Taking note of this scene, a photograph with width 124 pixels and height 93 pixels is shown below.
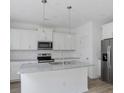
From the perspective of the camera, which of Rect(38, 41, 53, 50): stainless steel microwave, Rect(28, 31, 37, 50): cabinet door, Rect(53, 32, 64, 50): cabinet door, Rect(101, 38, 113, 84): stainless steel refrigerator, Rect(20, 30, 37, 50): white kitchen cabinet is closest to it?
Rect(101, 38, 113, 84): stainless steel refrigerator

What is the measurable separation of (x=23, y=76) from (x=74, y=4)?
2.43m

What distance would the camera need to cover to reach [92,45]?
481 cm

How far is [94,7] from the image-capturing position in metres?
3.22

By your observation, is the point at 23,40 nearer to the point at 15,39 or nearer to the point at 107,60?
the point at 15,39

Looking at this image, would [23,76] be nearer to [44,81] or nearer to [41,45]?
[44,81]

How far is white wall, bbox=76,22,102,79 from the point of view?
4809 millimetres

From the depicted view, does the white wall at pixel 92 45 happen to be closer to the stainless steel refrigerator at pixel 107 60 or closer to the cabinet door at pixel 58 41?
the stainless steel refrigerator at pixel 107 60

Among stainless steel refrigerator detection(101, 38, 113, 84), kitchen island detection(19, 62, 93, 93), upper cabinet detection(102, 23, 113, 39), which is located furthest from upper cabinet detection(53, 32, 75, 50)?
kitchen island detection(19, 62, 93, 93)

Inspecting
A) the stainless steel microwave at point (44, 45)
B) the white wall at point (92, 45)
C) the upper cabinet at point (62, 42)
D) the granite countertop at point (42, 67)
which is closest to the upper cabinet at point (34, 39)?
the upper cabinet at point (62, 42)

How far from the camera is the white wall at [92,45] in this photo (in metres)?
4.81

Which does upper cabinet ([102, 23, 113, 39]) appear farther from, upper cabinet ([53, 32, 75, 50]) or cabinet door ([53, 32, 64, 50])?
cabinet door ([53, 32, 64, 50])

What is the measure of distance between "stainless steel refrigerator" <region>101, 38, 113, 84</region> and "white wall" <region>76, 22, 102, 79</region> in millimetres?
526

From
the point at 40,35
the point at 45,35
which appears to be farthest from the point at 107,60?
the point at 40,35

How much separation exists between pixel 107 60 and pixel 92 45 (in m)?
1.01
